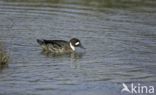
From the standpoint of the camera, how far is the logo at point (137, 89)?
56.1 ft

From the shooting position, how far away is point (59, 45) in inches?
848

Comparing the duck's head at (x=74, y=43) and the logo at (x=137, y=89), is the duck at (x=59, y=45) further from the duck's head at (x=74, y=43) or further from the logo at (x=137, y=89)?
the logo at (x=137, y=89)

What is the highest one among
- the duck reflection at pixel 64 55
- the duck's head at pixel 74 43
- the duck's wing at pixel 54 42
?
the duck's wing at pixel 54 42

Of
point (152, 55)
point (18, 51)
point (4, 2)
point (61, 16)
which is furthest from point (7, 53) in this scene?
point (4, 2)

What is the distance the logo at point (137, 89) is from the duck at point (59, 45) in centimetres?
427

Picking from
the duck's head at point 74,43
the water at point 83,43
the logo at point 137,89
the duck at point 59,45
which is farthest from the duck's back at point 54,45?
the logo at point 137,89

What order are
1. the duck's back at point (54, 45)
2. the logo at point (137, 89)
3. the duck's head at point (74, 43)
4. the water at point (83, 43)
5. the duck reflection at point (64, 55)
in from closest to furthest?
the logo at point (137, 89), the water at point (83, 43), the duck reflection at point (64, 55), the duck's back at point (54, 45), the duck's head at point (74, 43)

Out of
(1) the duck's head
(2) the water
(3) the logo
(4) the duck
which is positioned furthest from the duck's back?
(3) the logo

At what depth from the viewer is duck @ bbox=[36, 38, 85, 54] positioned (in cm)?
2142

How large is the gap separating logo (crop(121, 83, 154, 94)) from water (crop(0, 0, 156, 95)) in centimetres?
19

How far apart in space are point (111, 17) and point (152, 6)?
2957mm

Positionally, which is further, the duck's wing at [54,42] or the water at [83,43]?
the duck's wing at [54,42]

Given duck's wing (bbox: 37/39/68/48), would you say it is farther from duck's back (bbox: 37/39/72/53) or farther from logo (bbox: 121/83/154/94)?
logo (bbox: 121/83/154/94)

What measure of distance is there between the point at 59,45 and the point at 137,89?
479 centimetres
